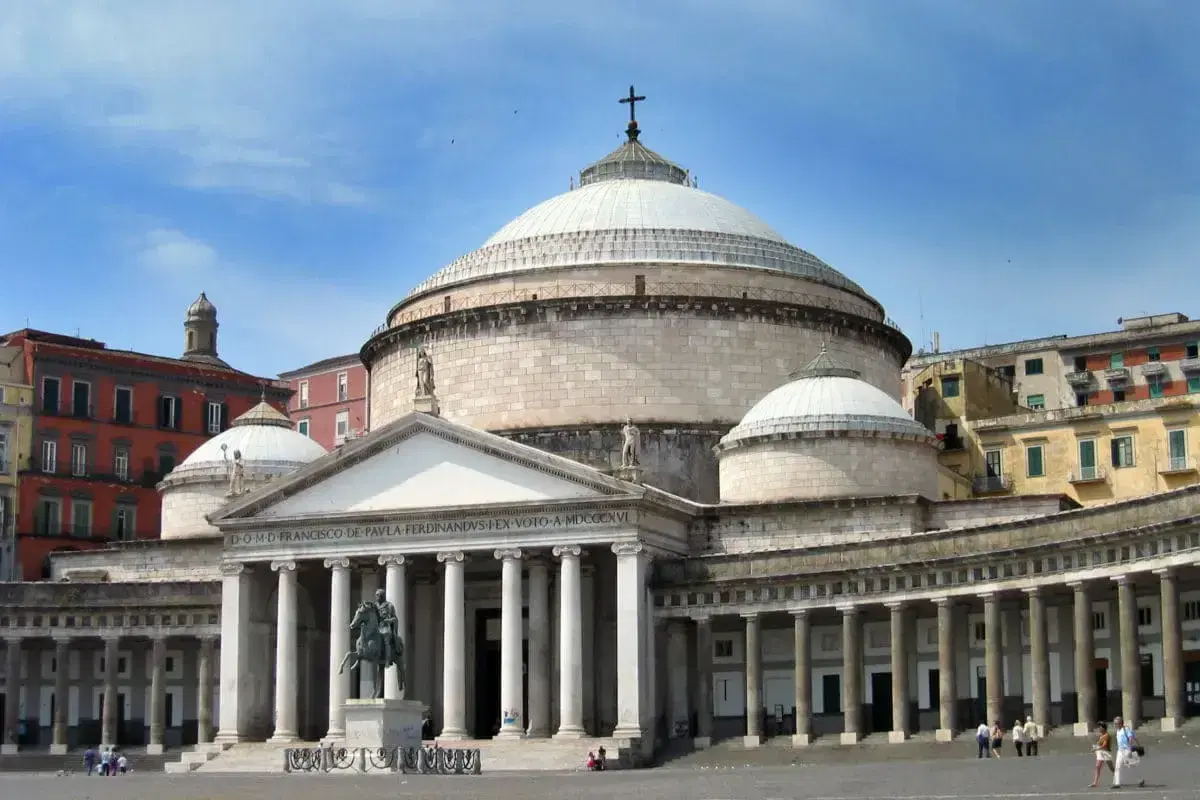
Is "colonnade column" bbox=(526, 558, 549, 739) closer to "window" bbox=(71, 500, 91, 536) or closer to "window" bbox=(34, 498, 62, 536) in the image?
"window" bbox=(34, 498, 62, 536)

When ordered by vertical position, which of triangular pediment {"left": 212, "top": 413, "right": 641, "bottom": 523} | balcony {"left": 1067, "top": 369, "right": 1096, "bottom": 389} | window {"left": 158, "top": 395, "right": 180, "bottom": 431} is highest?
balcony {"left": 1067, "top": 369, "right": 1096, "bottom": 389}

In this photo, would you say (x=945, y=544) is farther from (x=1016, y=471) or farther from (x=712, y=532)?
(x=1016, y=471)

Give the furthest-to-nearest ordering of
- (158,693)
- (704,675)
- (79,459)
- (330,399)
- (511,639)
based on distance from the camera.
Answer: (330,399) < (79,459) < (158,693) < (511,639) < (704,675)

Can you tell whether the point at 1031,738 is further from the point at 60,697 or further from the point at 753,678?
the point at 60,697

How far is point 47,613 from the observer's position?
288 feet

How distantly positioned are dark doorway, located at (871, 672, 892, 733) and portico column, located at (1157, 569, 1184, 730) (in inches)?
583

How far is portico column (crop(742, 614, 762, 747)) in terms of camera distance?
74562 mm

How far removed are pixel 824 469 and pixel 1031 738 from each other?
58.2ft

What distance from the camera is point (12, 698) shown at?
87.4 m

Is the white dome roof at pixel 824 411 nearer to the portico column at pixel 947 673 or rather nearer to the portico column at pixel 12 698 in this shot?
the portico column at pixel 947 673

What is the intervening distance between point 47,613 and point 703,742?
28.9 metres

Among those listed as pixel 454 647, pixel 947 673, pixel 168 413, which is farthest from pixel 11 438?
pixel 947 673

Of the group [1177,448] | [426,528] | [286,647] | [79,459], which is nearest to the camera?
[426,528]

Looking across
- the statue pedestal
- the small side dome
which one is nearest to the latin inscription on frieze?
the small side dome
